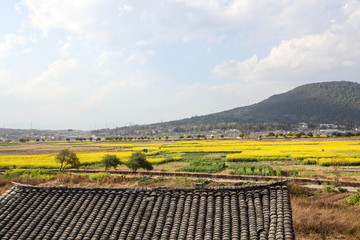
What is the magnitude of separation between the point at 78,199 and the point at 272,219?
20.3 ft

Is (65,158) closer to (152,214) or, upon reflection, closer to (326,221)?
(326,221)

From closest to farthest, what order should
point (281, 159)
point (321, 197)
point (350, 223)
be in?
point (350, 223)
point (321, 197)
point (281, 159)

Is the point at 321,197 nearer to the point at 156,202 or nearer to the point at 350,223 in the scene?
the point at 350,223

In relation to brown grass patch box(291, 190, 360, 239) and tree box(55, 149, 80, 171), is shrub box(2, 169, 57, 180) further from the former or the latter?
brown grass patch box(291, 190, 360, 239)

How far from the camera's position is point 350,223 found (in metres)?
14.9

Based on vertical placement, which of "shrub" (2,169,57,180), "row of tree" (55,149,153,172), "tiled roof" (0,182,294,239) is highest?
"tiled roof" (0,182,294,239)

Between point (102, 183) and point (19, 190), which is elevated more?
point (19, 190)

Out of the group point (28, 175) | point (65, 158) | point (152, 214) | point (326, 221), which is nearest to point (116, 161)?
point (65, 158)

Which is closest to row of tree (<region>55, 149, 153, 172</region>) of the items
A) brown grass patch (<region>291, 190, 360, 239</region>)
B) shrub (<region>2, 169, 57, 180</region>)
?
shrub (<region>2, 169, 57, 180</region>)

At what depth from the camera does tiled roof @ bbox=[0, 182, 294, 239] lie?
7020mm

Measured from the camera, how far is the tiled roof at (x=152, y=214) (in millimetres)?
7020

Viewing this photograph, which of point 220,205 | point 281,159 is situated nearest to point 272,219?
point 220,205

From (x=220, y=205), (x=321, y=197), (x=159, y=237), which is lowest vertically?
(x=321, y=197)

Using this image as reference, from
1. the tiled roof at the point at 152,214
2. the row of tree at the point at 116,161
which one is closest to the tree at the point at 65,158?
the row of tree at the point at 116,161
